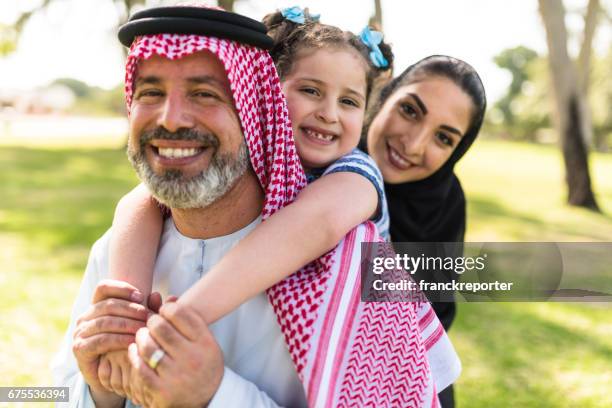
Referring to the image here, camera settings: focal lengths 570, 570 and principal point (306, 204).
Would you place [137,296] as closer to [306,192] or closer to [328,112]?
[306,192]

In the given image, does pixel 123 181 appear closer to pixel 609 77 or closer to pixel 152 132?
pixel 152 132

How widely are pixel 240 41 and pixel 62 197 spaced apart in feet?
37.7

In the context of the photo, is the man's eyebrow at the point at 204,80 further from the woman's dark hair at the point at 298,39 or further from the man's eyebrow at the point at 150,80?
the woman's dark hair at the point at 298,39

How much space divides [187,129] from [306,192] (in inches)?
15.7

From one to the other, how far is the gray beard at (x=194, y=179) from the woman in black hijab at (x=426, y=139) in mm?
1100

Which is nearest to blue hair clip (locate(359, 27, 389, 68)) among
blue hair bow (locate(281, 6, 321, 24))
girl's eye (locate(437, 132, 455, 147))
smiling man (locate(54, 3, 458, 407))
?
blue hair bow (locate(281, 6, 321, 24))

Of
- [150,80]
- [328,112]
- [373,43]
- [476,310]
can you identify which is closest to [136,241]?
[150,80]

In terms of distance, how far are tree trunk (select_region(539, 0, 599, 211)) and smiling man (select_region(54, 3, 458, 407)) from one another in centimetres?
1101

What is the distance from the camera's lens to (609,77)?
37.6 metres

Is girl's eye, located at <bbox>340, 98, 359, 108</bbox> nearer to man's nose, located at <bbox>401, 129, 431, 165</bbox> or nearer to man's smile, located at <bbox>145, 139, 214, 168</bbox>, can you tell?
man's nose, located at <bbox>401, 129, 431, 165</bbox>

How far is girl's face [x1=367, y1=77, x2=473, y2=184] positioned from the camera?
8.30ft

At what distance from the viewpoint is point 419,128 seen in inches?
100

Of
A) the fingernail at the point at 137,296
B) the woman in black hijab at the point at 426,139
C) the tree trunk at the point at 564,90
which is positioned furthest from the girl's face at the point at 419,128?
the tree trunk at the point at 564,90

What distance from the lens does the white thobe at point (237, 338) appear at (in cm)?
174
